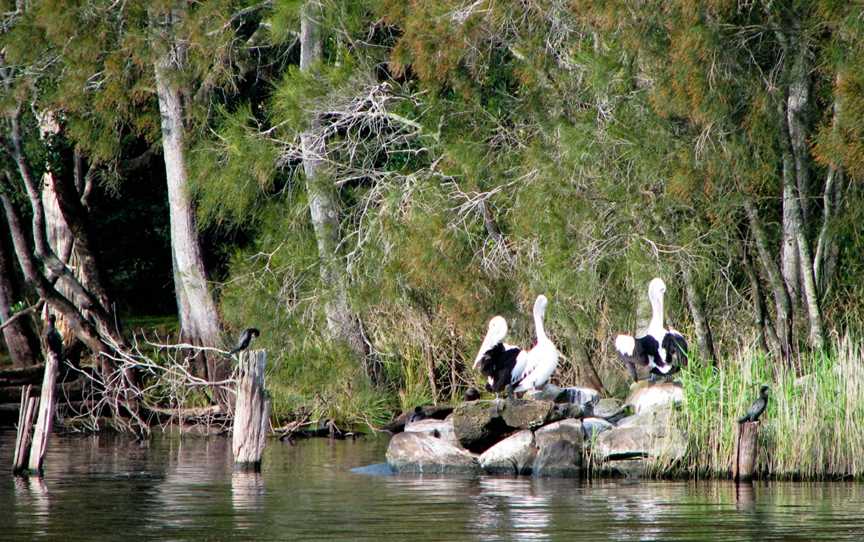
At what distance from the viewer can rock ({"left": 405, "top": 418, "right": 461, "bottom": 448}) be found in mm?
14906

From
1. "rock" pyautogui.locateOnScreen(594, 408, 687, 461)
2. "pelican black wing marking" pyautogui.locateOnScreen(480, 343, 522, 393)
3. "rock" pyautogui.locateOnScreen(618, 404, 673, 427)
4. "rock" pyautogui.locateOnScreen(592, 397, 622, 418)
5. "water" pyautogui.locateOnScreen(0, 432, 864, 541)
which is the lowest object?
"water" pyautogui.locateOnScreen(0, 432, 864, 541)

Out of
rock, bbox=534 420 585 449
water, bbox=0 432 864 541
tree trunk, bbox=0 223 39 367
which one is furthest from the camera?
tree trunk, bbox=0 223 39 367

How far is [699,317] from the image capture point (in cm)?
1666

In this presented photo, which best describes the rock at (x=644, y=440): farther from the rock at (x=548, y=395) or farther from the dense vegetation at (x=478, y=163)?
the rock at (x=548, y=395)

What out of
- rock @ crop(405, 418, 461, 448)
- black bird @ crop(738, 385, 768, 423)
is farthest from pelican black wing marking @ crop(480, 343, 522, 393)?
black bird @ crop(738, 385, 768, 423)

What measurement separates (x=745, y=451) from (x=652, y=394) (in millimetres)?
1965

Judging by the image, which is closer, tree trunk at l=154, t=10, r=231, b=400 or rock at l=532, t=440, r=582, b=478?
rock at l=532, t=440, r=582, b=478

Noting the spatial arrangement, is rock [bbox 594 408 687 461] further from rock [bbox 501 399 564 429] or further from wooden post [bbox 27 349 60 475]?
wooden post [bbox 27 349 60 475]

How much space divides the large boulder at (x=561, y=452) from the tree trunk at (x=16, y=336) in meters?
11.0

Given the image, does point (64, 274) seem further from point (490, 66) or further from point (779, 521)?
point (779, 521)

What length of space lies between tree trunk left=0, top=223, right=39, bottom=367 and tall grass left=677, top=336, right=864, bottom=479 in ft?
40.5

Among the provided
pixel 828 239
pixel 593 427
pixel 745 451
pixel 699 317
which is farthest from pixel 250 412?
pixel 828 239

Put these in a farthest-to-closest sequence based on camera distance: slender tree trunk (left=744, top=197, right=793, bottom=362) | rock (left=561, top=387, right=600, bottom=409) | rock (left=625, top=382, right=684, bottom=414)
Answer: slender tree trunk (left=744, top=197, right=793, bottom=362) < rock (left=561, top=387, right=600, bottom=409) < rock (left=625, top=382, right=684, bottom=414)

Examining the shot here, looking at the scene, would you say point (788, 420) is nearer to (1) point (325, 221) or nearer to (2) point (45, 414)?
(2) point (45, 414)
